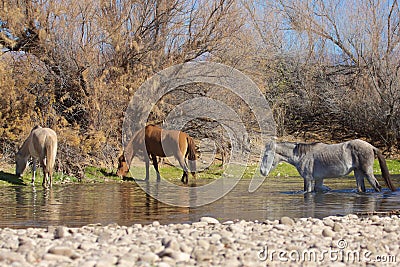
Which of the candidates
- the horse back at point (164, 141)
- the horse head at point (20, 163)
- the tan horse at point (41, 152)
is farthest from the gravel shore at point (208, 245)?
the horse back at point (164, 141)

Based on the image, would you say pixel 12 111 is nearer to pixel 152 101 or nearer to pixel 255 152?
pixel 152 101

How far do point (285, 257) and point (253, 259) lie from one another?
0.39 metres

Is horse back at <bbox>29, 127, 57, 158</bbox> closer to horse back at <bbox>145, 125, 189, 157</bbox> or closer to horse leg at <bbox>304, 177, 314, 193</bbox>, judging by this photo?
horse back at <bbox>145, 125, 189, 157</bbox>

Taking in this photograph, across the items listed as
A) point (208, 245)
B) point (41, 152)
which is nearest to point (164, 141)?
point (41, 152)

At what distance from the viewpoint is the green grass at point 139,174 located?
1622 cm

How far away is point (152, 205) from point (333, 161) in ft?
14.2

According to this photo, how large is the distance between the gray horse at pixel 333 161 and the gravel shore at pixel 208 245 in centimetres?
519

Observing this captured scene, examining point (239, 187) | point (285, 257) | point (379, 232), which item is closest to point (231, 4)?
point (239, 187)

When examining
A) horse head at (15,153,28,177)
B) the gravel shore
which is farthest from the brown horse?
the gravel shore

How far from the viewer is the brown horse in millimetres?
17531

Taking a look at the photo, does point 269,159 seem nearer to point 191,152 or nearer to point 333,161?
point 333,161

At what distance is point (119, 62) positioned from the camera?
1969 centimetres

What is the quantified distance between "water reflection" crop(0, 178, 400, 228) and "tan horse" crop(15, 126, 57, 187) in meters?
0.66

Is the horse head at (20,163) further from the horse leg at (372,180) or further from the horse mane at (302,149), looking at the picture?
the horse leg at (372,180)
